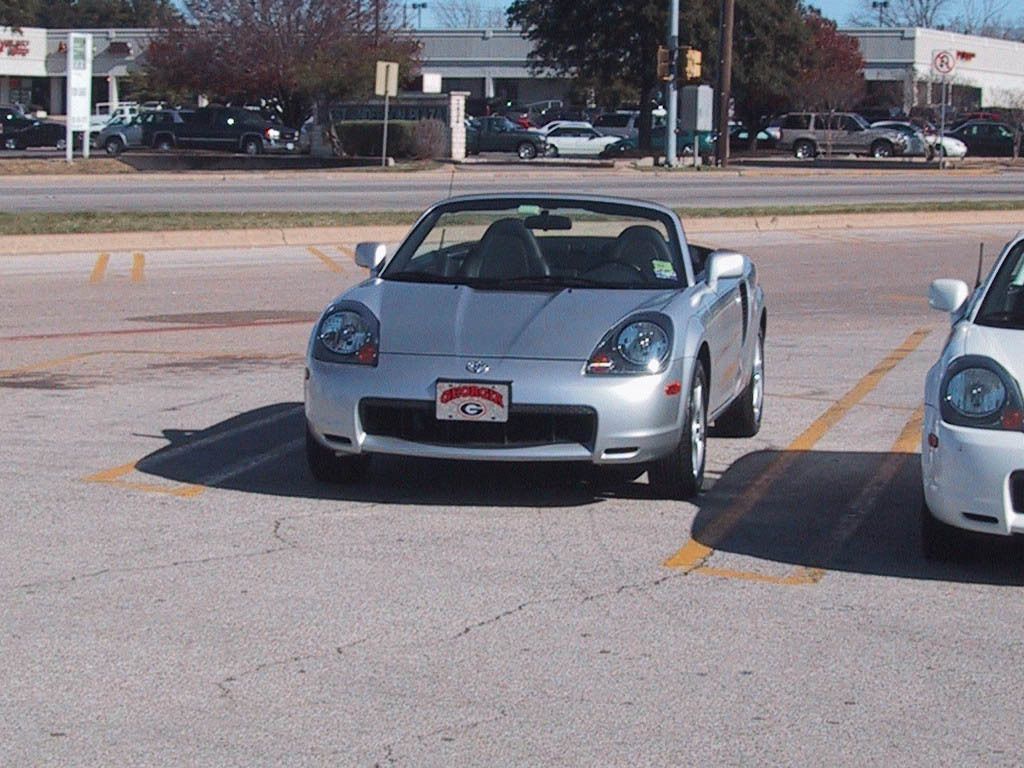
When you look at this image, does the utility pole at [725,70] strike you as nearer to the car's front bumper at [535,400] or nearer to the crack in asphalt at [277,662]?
the car's front bumper at [535,400]

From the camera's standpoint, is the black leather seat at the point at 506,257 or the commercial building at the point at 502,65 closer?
the black leather seat at the point at 506,257

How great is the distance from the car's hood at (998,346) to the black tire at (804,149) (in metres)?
56.6

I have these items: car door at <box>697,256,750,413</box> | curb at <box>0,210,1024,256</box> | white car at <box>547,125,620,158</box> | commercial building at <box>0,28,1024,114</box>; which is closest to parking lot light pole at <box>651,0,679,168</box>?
white car at <box>547,125,620,158</box>

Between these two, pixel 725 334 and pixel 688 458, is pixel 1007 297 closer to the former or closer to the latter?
pixel 688 458

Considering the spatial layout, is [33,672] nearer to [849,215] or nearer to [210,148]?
[849,215]

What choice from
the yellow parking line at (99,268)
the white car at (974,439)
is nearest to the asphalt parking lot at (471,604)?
the white car at (974,439)

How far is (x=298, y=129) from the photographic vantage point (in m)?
57.8

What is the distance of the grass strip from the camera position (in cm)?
2264

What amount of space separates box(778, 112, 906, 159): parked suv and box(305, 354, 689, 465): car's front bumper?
55755 millimetres

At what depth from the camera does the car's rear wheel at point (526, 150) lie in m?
58.0

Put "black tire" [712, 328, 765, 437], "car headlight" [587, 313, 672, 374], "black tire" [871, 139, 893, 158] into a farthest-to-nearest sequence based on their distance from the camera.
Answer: "black tire" [871, 139, 893, 158]
"black tire" [712, 328, 765, 437]
"car headlight" [587, 313, 672, 374]

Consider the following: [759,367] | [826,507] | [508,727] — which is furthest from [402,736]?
[759,367]

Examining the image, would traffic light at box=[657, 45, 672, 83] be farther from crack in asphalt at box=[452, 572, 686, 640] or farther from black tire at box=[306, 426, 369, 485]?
crack in asphalt at box=[452, 572, 686, 640]

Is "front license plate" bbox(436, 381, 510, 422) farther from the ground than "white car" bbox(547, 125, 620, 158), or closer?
closer
